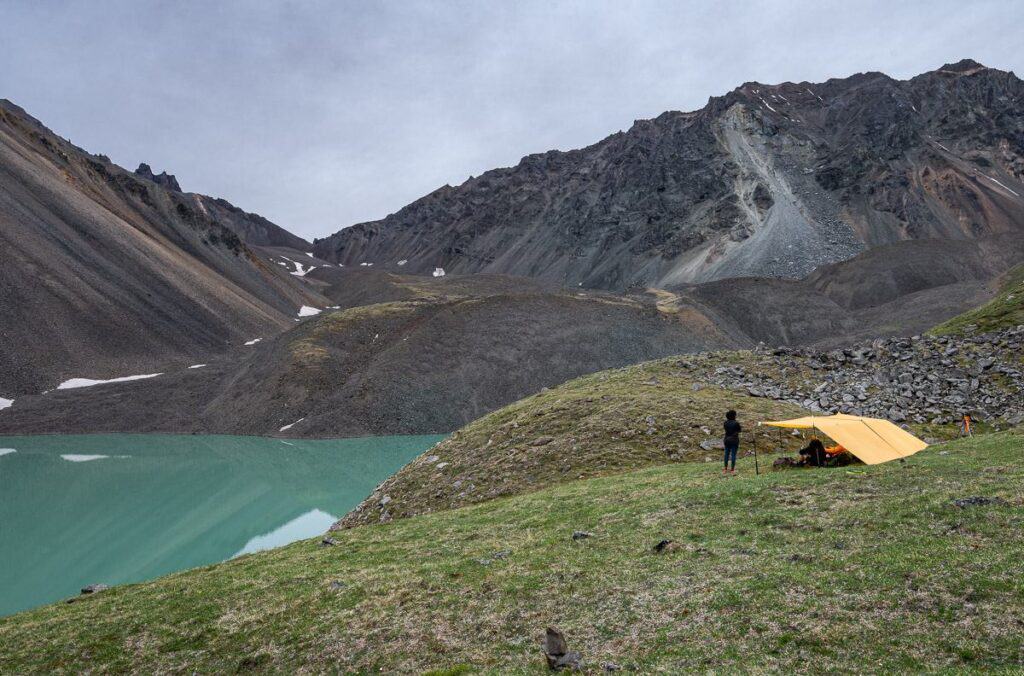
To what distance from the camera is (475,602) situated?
13680 millimetres

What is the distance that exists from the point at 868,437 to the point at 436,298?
112 meters

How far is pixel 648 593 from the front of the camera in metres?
12.5

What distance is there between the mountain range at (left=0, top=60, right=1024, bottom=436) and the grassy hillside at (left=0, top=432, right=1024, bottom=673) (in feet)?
178

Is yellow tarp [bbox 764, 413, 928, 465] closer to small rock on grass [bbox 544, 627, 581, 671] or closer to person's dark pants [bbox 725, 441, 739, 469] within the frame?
person's dark pants [bbox 725, 441, 739, 469]

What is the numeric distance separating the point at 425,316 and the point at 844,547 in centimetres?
8040

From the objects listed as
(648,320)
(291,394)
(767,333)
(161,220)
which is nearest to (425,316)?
(291,394)

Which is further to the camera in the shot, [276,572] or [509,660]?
[276,572]

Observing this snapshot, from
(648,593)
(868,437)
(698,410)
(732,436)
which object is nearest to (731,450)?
(732,436)

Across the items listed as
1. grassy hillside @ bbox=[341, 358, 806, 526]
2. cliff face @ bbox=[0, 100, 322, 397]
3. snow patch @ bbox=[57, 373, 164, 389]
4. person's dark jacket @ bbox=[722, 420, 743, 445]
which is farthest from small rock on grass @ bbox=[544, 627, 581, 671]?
cliff face @ bbox=[0, 100, 322, 397]

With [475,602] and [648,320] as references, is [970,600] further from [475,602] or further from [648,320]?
[648,320]

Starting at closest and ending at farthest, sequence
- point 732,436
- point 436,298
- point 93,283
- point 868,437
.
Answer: point 868,437 < point 732,436 < point 93,283 < point 436,298

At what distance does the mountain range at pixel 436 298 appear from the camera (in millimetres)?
79938

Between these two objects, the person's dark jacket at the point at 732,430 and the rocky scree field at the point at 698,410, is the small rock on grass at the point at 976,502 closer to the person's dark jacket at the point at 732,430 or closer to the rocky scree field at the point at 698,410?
the person's dark jacket at the point at 732,430

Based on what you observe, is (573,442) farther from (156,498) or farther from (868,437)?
(156,498)
